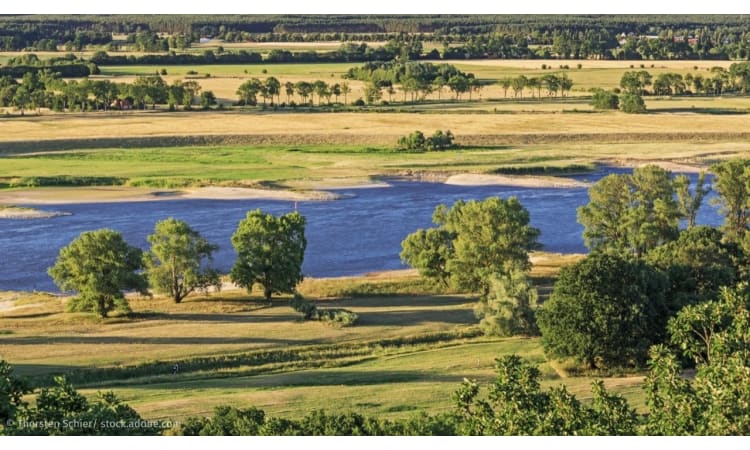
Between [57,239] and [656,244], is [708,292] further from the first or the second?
[57,239]

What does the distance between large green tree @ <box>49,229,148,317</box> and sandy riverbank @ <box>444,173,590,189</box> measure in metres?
28.5

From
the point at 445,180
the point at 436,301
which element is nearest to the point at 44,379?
the point at 436,301

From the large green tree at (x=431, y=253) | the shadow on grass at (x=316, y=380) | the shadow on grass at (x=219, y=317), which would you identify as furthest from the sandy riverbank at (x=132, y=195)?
the shadow on grass at (x=316, y=380)

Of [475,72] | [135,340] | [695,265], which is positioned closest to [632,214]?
[695,265]

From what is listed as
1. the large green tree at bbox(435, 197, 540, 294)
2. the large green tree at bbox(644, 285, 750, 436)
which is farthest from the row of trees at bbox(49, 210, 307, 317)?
the large green tree at bbox(644, 285, 750, 436)

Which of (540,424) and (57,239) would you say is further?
(57,239)

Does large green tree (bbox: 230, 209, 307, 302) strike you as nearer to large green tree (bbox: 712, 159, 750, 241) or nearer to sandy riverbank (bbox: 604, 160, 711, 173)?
large green tree (bbox: 712, 159, 750, 241)

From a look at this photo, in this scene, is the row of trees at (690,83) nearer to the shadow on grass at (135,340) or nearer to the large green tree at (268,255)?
the large green tree at (268,255)

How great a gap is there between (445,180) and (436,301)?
83.7ft

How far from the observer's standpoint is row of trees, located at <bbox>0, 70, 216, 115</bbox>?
310ft

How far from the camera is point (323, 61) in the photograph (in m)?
146

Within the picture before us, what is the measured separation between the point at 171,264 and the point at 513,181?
2903 cm

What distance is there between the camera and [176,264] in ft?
126

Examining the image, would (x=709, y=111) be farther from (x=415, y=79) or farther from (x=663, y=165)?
(x=415, y=79)
